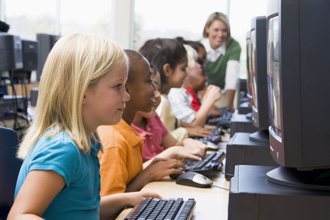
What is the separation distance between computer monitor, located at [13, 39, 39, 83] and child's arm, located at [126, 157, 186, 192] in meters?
2.79

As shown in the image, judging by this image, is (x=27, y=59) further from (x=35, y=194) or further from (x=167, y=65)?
(x=35, y=194)

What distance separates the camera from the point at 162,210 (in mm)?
1172

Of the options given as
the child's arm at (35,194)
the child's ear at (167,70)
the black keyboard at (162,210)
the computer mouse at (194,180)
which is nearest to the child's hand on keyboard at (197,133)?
the child's ear at (167,70)

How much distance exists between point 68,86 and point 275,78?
0.43 metres

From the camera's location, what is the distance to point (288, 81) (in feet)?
2.87

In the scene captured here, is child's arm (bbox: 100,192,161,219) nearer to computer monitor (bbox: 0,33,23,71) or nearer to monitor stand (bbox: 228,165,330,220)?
monitor stand (bbox: 228,165,330,220)

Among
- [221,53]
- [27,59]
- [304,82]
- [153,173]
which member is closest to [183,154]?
[153,173]

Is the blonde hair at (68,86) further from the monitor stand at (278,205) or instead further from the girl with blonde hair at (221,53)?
the girl with blonde hair at (221,53)

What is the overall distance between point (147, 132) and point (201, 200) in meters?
0.75

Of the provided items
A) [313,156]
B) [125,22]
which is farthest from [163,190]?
[125,22]

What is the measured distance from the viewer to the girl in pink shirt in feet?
6.46

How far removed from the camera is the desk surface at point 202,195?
1259mm

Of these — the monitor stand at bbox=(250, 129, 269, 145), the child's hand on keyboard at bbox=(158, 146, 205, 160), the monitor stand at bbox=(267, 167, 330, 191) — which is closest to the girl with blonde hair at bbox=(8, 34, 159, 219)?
the monitor stand at bbox=(267, 167, 330, 191)

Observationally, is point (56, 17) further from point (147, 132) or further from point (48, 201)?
point (48, 201)
